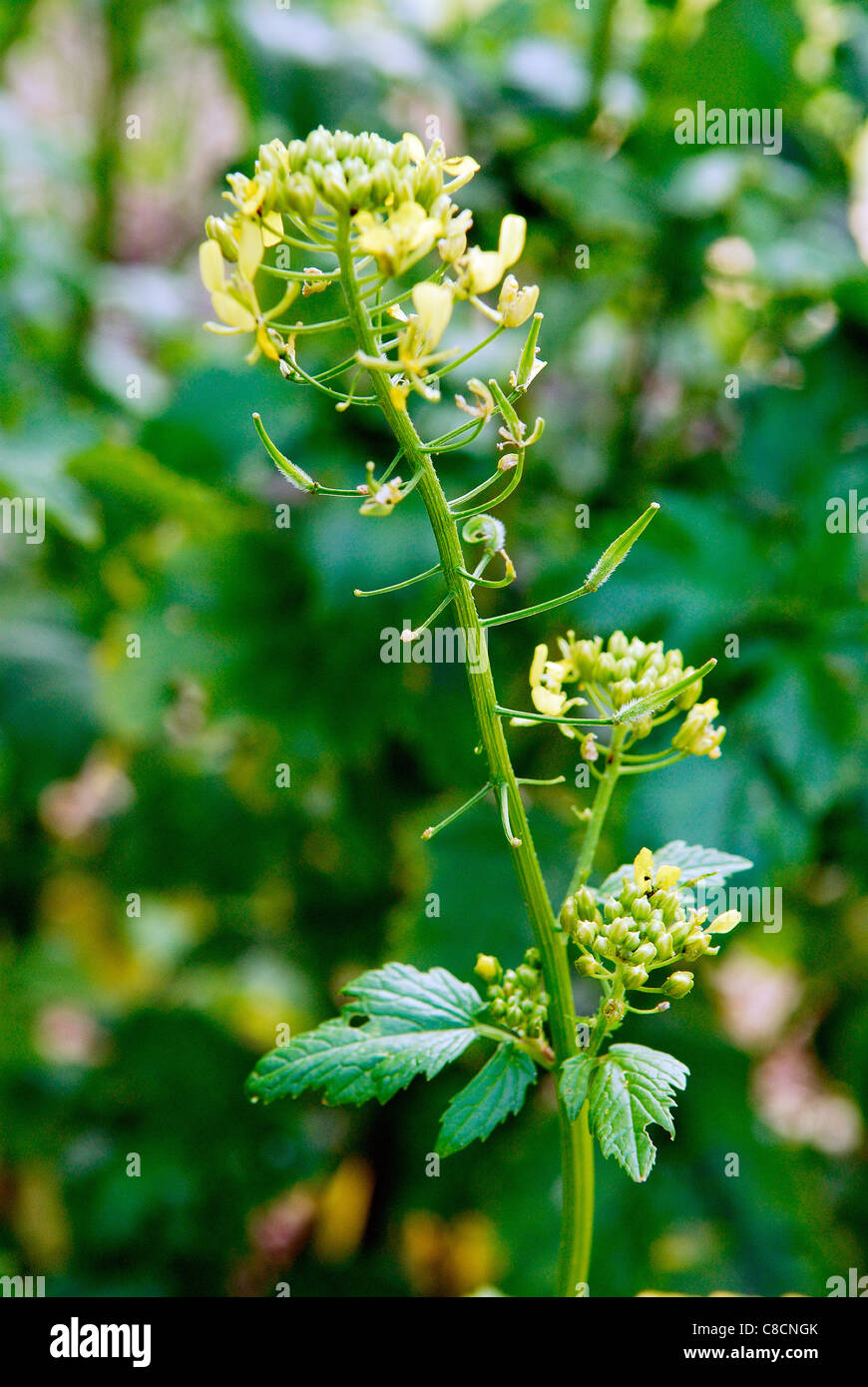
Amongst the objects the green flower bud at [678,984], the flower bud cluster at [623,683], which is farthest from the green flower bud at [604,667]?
the green flower bud at [678,984]

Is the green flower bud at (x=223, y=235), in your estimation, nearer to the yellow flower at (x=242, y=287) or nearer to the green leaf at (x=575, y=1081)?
the yellow flower at (x=242, y=287)

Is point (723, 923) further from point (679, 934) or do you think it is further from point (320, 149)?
point (320, 149)

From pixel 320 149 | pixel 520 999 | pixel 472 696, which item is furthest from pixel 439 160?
pixel 520 999

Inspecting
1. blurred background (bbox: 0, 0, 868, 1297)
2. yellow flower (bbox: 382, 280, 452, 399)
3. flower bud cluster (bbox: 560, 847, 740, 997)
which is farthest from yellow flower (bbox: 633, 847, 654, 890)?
blurred background (bbox: 0, 0, 868, 1297)

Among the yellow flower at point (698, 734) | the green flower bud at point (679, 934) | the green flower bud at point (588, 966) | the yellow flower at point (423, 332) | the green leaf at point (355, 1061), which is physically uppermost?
the yellow flower at point (423, 332)

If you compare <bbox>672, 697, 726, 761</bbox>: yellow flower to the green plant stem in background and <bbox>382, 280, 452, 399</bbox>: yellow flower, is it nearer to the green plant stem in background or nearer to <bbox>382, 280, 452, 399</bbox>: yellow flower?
the green plant stem in background

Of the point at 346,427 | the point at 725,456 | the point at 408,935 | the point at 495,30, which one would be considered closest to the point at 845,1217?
the point at 408,935
